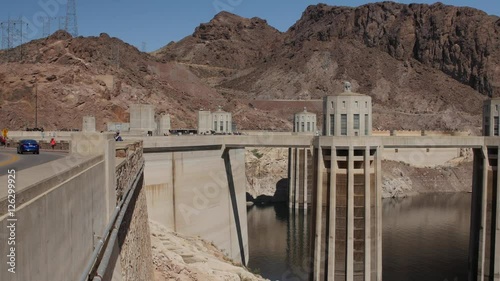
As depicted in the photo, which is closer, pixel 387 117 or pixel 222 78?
pixel 387 117

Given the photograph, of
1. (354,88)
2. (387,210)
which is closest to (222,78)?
(354,88)

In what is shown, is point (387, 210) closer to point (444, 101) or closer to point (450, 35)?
point (444, 101)

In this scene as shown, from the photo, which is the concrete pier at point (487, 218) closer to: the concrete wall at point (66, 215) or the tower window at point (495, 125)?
the tower window at point (495, 125)

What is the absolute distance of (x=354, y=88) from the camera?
14925 cm

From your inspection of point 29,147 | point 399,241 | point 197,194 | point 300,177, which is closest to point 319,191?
point 197,194

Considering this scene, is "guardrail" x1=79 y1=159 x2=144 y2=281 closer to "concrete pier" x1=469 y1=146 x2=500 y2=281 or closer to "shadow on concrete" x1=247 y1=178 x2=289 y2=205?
"concrete pier" x1=469 y1=146 x2=500 y2=281

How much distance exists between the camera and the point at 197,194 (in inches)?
1213

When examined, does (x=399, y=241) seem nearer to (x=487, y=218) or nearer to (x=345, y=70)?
(x=487, y=218)

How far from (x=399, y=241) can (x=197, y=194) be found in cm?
2630

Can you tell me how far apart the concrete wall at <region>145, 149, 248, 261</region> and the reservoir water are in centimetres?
499

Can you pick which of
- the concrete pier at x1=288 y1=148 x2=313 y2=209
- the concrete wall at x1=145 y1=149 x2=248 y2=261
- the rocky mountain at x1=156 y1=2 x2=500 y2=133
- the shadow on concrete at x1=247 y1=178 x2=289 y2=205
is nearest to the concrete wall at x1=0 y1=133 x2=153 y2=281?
the concrete wall at x1=145 y1=149 x2=248 y2=261

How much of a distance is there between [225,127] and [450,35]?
132541 mm

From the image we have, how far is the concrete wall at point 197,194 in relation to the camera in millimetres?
27641

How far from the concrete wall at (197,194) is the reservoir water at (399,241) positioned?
4991 millimetres
